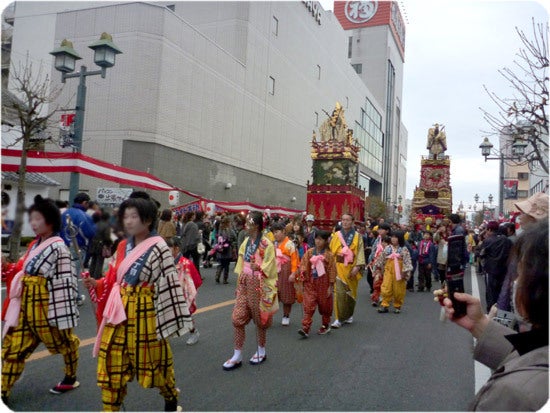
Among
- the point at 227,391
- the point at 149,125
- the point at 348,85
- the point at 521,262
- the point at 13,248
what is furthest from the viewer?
the point at 348,85

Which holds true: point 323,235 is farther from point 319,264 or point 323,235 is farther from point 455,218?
point 455,218

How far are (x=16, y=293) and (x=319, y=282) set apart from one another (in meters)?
3.99

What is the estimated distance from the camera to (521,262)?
4.83 ft

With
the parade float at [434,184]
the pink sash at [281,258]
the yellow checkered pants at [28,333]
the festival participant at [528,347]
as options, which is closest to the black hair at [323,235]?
the pink sash at [281,258]

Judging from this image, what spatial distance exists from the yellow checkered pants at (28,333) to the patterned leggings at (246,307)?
178 centimetres

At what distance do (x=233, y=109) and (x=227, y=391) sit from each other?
74.8ft

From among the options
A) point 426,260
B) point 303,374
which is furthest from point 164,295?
point 426,260

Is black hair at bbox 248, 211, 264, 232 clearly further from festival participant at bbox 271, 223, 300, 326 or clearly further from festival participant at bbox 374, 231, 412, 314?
festival participant at bbox 374, 231, 412, 314

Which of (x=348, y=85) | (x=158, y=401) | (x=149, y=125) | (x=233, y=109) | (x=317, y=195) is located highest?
(x=348, y=85)

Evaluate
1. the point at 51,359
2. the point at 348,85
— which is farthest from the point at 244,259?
the point at 348,85

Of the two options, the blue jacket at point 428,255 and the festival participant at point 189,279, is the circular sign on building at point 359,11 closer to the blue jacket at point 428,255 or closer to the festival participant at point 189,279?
the blue jacket at point 428,255

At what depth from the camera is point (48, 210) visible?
2.23 meters

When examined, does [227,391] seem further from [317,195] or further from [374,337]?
[317,195]

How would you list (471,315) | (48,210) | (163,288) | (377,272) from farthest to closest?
(377,272) → (163,288) → (48,210) → (471,315)
